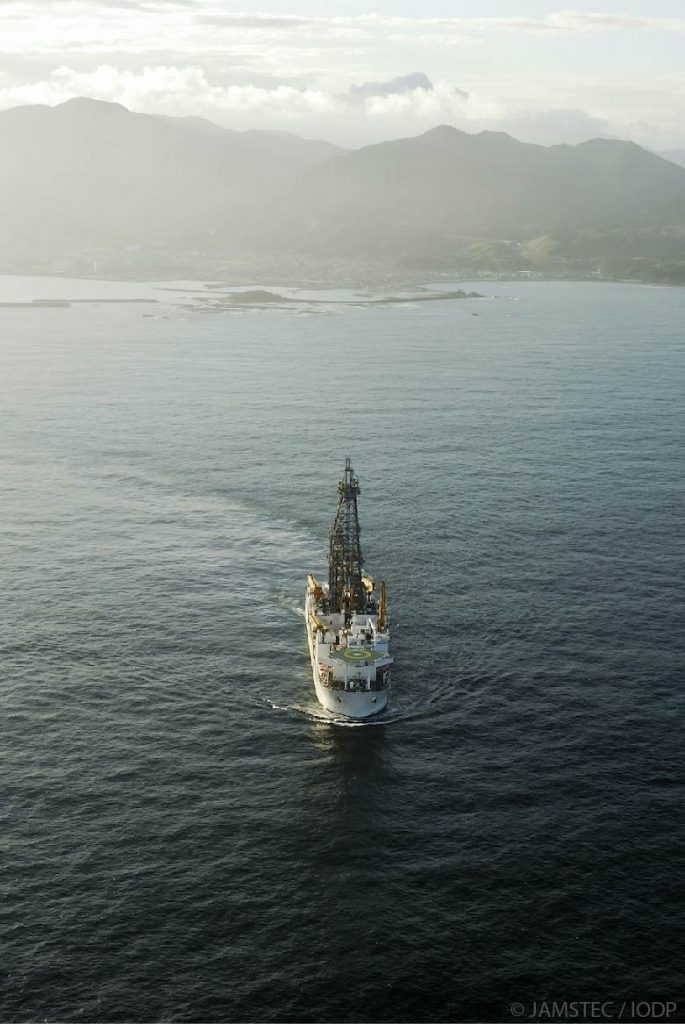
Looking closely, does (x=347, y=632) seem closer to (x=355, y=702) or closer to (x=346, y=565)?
(x=355, y=702)

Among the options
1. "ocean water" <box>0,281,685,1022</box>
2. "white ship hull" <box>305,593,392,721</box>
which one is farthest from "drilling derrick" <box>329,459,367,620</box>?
"white ship hull" <box>305,593,392,721</box>

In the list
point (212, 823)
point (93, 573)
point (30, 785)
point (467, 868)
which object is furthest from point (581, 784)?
point (93, 573)

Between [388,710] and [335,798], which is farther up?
[388,710]

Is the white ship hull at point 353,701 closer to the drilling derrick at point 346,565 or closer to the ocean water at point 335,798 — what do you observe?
the ocean water at point 335,798

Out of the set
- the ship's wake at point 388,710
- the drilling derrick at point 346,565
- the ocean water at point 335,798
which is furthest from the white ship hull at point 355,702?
the drilling derrick at point 346,565

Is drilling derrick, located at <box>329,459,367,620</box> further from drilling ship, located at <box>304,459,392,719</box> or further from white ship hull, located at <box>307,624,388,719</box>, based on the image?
white ship hull, located at <box>307,624,388,719</box>

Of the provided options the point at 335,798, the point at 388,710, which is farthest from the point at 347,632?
the point at 335,798

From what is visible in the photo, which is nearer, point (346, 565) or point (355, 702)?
point (355, 702)
